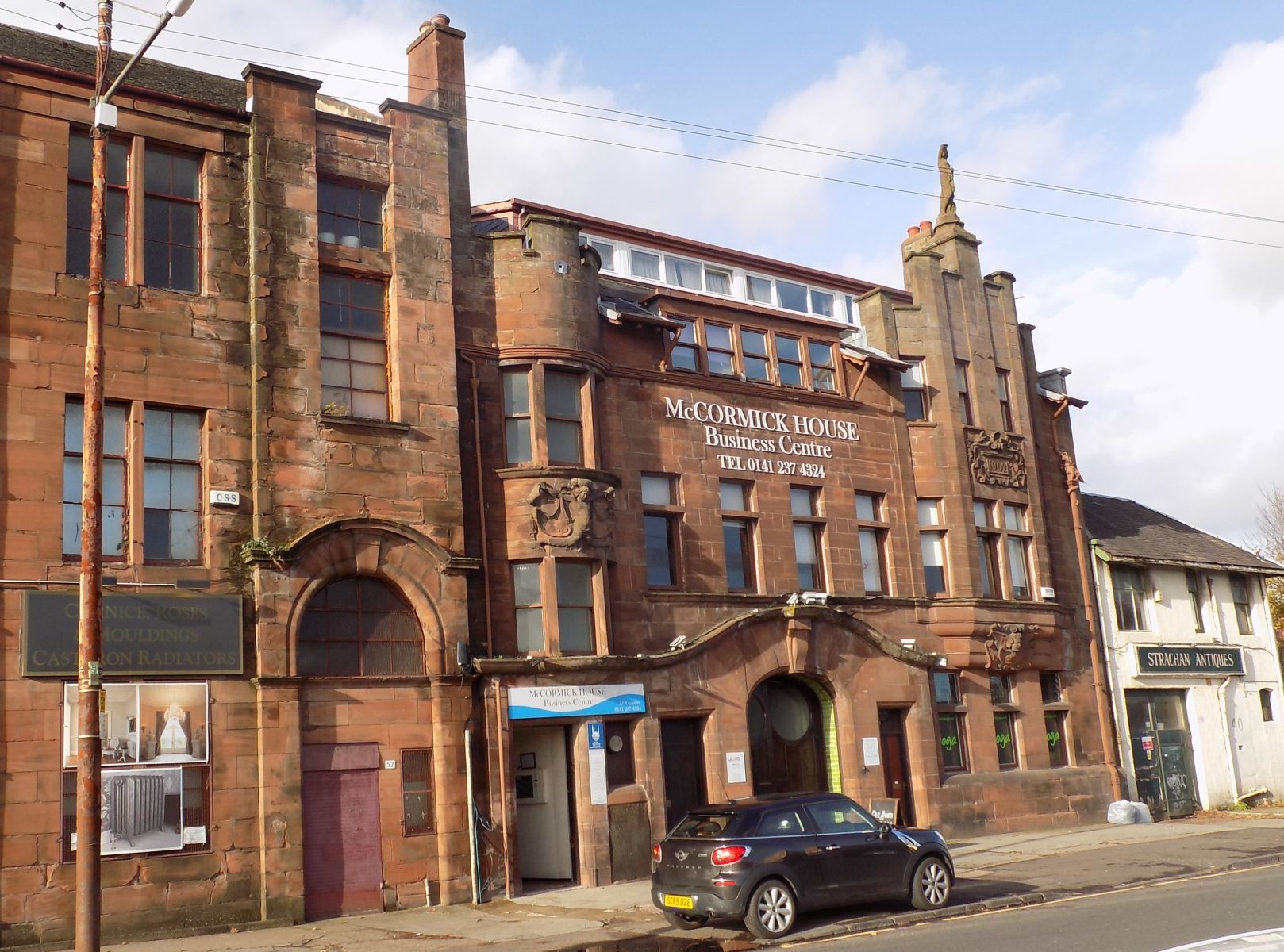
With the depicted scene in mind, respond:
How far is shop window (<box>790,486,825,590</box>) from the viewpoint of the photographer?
28.1m

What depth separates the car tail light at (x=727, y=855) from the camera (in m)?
15.7

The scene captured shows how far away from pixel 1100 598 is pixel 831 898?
65.9 ft

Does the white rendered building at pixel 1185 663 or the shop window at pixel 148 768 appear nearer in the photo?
the shop window at pixel 148 768

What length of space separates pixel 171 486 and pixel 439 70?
10.0 m

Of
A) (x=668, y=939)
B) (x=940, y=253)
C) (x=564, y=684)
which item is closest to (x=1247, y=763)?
(x=940, y=253)

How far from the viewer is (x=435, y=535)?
71.4 feet

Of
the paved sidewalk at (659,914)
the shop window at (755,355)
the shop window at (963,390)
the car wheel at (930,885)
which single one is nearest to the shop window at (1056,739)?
the paved sidewalk at (659,914)

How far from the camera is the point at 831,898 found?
16297 millimetres

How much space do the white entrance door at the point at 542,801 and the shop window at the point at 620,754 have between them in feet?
2.72

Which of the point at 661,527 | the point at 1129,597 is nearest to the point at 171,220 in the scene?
the point at 661,527

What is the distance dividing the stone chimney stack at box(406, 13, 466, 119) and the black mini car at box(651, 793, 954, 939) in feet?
48.5

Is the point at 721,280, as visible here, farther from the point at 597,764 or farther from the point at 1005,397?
the point at 597,764

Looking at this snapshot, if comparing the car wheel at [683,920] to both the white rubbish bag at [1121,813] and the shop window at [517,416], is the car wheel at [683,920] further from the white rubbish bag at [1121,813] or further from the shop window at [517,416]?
the white rubbish bag at [1121,813]

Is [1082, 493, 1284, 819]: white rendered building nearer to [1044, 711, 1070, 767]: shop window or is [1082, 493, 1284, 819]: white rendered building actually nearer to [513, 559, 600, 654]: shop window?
[1044, 711, 1070, 767]: shop window
